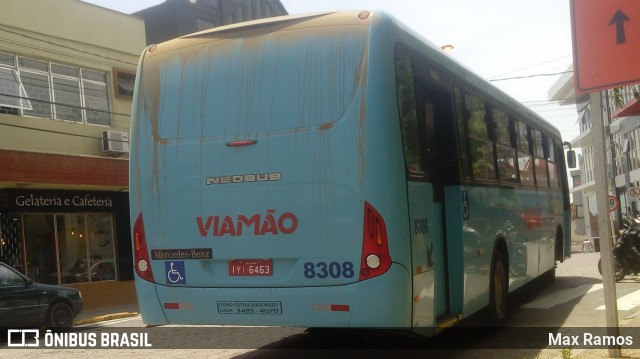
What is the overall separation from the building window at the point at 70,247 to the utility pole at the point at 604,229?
54.6ft

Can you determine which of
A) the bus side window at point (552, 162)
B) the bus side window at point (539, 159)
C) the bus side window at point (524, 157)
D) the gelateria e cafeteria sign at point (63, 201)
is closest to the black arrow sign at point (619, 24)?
Result: the bus side window at point (524, 157)

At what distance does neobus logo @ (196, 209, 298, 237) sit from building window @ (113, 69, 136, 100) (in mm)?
17429

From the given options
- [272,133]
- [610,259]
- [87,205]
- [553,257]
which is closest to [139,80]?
[272,133]

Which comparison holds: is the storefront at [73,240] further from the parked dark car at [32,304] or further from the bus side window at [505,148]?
the bus side window at [505,148]

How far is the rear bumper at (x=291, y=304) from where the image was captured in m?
6.29

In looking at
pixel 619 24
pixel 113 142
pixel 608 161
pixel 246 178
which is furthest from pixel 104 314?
pixel 608 161

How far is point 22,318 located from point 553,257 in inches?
391

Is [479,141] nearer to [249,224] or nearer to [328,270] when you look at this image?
[328,270]

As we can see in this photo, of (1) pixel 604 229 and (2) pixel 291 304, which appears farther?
(1) pixel 604 229

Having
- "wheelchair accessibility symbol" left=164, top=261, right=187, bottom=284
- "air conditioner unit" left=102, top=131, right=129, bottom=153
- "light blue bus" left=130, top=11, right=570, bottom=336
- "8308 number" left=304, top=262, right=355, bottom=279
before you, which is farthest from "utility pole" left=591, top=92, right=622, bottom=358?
"air conditioner unit" left=102, top=131, right=129, bottom=153

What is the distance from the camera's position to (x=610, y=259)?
6734mm

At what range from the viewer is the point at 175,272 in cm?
706

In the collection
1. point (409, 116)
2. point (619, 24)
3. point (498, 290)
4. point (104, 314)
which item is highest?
point (619, 24)

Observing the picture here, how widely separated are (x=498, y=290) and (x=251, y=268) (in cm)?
428
